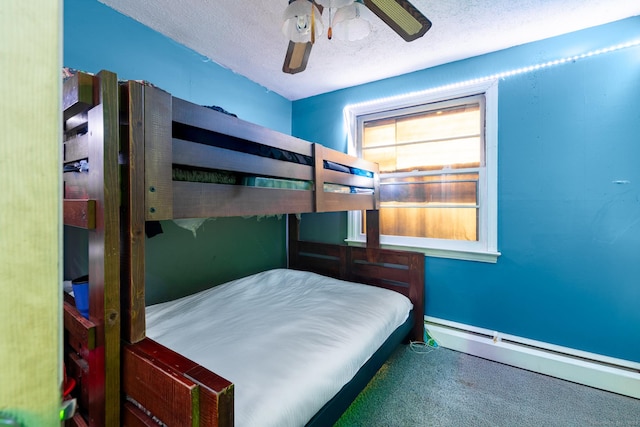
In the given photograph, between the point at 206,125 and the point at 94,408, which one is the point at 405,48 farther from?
the point at 94,408

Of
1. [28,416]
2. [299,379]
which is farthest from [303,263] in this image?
[28,416]

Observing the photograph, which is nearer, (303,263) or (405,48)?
(405,48)

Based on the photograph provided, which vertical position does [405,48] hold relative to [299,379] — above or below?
above

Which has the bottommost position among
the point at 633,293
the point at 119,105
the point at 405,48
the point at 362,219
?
the point at 633,293

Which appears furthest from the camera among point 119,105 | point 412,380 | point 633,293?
point 412,380

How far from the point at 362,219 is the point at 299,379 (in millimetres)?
1882

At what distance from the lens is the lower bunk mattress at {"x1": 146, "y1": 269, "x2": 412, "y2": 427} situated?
978mm

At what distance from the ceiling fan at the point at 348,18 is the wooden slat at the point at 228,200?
72 cm

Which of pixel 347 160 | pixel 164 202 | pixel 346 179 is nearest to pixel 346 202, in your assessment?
pixel 346 179

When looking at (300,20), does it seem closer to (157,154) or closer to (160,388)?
(157,154)

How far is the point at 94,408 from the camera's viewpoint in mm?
845

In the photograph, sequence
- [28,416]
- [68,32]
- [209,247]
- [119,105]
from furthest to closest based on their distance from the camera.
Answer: [209,247] → [68,32] → [119,105] → [28,416]

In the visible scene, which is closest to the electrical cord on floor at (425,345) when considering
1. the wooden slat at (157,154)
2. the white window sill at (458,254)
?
the white window sill at (458,254)

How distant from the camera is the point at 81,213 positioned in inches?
34.0
